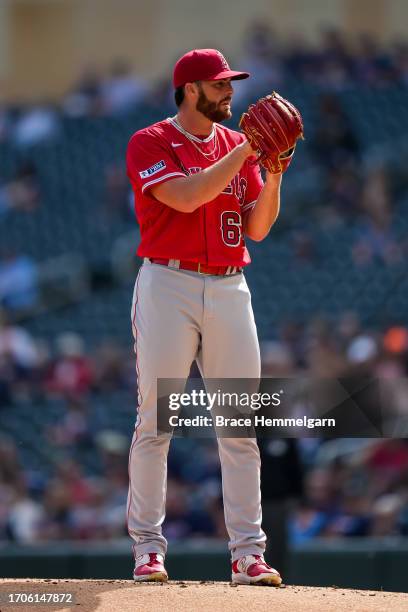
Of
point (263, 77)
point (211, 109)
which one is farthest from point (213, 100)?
point (263, 77)

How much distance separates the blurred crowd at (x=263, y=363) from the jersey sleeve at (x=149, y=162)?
1.72 meters

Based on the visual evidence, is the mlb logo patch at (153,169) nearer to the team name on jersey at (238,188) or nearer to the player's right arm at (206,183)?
the player's right arm at (206,183)

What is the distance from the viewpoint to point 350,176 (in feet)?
35.3

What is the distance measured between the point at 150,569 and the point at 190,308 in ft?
2.59

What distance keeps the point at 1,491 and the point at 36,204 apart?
17.4ft

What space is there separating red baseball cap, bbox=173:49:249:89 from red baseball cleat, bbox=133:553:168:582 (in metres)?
1.44

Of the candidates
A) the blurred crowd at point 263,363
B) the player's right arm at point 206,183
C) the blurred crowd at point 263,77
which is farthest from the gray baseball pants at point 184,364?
the blurred crowd at point 263,77

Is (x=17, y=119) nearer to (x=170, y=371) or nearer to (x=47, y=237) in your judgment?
(x=47, y=237)

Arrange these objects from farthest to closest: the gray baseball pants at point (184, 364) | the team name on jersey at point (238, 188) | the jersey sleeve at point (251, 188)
Answer: 1. the jersey sleeve at point (251, 188)
2. the team name on jersey at point (238, 188)
3. the gray baseball pants at point (184, 364)

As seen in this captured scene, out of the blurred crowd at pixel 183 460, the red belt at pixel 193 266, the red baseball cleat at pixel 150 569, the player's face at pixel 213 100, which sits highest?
the player's face at pixel 213 100

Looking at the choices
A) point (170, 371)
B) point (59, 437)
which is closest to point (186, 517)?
point (59, 437)

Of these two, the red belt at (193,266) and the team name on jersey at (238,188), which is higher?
the team name on jersey at (238,188)

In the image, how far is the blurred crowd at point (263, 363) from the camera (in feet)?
22.3

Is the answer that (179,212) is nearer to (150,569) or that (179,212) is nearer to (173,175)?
(173,175)
